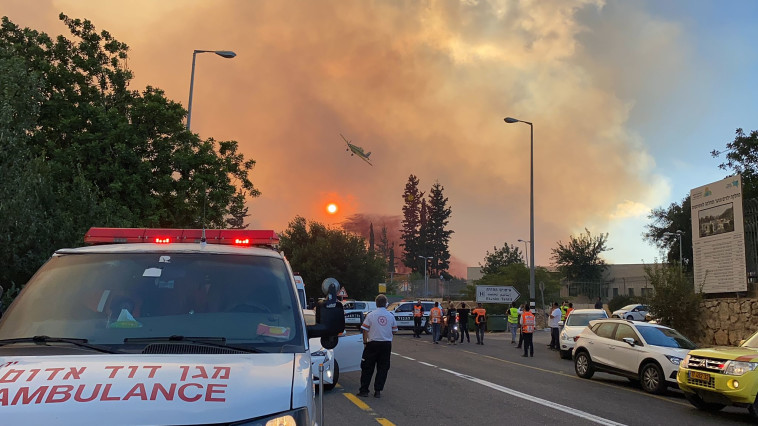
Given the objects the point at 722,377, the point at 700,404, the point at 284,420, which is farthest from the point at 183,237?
the point at 700,404

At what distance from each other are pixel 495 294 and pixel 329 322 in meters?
36.5

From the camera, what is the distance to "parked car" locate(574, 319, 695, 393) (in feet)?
43.6

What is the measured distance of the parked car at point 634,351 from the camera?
13281 millimetres

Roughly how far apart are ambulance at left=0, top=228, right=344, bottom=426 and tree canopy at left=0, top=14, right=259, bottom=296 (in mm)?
14836

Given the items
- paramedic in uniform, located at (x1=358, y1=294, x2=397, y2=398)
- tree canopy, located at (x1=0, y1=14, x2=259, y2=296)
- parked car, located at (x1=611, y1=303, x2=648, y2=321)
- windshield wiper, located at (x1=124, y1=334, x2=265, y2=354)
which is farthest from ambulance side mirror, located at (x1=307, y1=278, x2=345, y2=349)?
parked car, located at (x1=611, y1=303, x2=648, y2=321)

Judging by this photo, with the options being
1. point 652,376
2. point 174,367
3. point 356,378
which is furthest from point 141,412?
point 652,376

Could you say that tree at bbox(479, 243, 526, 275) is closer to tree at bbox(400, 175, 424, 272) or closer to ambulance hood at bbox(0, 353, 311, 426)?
tree at bbox(400, 175, 424, 272)

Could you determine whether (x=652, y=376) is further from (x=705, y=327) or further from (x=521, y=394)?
(x=705, y=327)

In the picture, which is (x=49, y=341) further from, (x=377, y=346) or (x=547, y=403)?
(x=547, y=403)

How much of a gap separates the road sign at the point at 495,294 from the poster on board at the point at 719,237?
17.7 meters

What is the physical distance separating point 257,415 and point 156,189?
23335 mm

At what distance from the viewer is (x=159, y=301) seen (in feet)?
13.1

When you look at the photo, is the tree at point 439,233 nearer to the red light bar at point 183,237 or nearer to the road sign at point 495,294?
the road sign at point 495,294

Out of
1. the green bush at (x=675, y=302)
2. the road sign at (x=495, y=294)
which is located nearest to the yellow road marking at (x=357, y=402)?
the green bush at (x=675, y=302)
